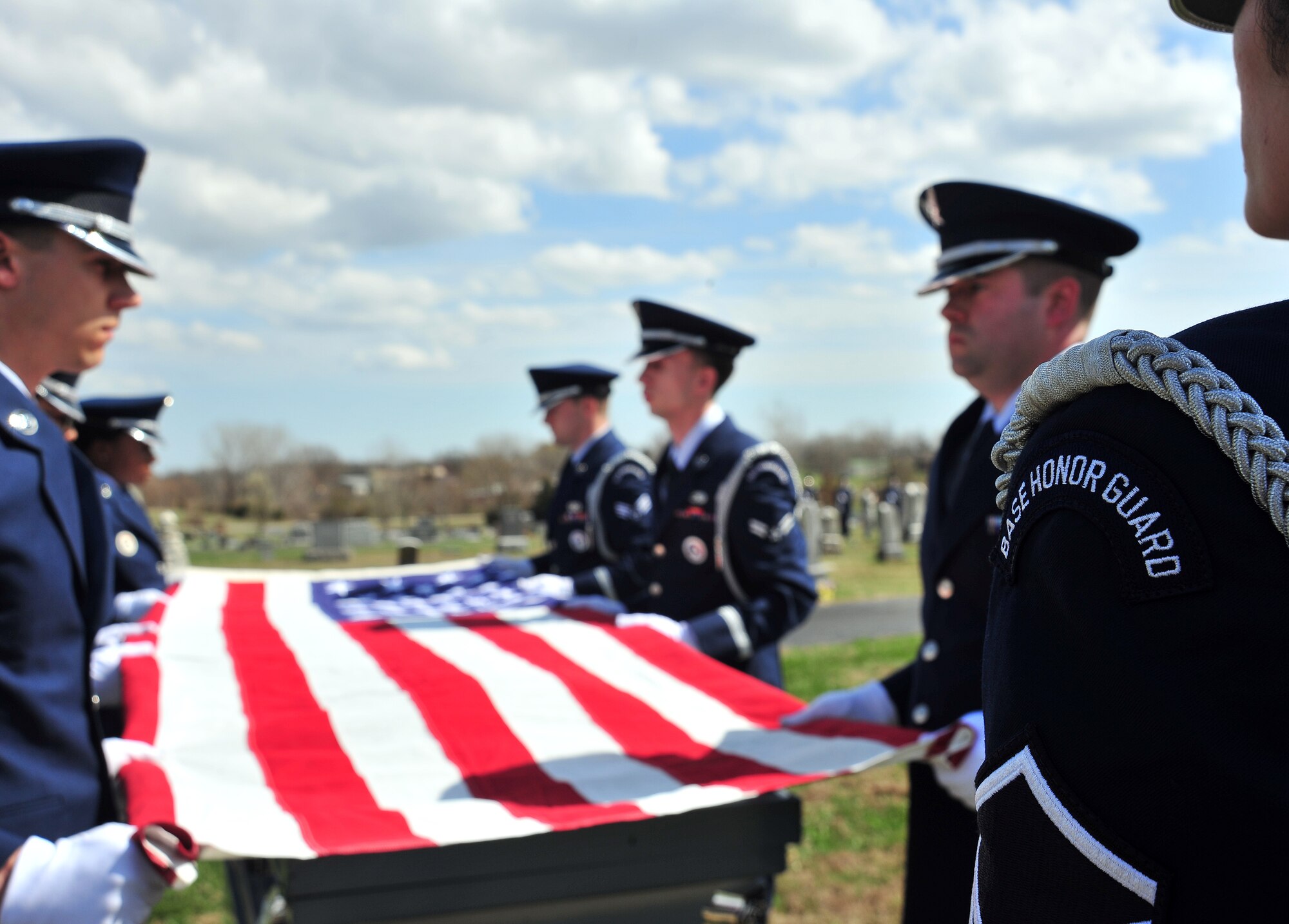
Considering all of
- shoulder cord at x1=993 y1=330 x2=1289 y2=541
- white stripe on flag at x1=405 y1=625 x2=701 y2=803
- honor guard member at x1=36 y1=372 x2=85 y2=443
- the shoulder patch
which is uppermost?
honor guard member at x1=36 y1=372 x2=85 y2=443

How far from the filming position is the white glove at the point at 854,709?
2.27 metres

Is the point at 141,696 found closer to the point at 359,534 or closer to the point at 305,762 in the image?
the point at 305,762

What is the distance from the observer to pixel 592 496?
5.44 metres

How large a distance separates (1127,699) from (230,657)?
2.91 m

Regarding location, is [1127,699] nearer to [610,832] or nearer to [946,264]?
[610,832]

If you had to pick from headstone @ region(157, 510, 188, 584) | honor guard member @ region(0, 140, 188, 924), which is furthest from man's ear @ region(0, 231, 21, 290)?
headstone @ region(157, 510, 188, 584)

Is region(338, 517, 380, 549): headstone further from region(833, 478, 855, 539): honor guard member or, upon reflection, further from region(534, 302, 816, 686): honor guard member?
region(833, 478, 855, 539): honor guard member

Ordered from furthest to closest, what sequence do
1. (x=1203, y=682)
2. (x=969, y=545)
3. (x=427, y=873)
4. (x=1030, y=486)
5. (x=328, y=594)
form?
(x=328, y=594), (x=969, y=545), (x=427, y=873), (x=1030, y=486), (x=1203, y=682)

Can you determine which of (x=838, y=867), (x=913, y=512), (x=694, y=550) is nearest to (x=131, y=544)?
(x=694, y=550)

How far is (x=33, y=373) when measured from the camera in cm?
192

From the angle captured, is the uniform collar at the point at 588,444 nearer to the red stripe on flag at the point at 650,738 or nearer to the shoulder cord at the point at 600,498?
the shoulder cord at the point at 600,498

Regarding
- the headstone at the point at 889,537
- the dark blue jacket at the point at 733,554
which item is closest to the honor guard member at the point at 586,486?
the dark blue jacket at the point at 733,554

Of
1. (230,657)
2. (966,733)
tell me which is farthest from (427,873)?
(230,657)

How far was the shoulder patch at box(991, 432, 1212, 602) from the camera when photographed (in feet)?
2.14
